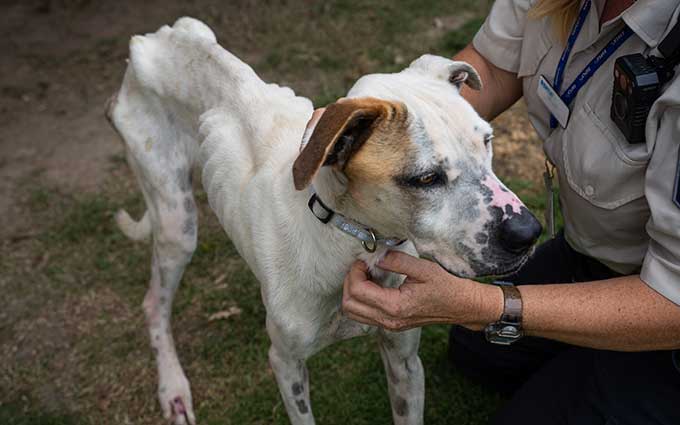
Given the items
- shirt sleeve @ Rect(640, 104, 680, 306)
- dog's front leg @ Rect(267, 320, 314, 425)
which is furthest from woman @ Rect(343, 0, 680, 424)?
dog's front leg @ Rect(267, 320, 314, 425)

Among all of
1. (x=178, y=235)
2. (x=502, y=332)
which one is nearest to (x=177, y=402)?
(x=178, y=235)

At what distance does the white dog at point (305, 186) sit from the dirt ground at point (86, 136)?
1.93ft

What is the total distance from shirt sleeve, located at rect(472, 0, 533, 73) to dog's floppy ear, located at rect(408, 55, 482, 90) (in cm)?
49

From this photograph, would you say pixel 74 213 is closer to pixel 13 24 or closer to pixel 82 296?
pixel 82 296

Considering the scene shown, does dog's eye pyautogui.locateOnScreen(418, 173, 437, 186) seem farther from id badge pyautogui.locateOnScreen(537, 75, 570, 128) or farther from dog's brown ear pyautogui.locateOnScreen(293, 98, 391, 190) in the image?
id badge pyautogui.locateOnScreen(537, 75, 570, 128)

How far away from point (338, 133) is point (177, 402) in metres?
2.04

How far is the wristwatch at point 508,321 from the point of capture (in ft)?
6.88

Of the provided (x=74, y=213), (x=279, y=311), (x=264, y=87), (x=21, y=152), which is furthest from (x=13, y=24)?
(x=279, y=311)

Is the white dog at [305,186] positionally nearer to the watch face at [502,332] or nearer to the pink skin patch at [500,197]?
the pink skin patch at [500,197]

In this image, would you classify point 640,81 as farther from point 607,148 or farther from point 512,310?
point 512,310

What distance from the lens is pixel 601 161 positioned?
2.14m

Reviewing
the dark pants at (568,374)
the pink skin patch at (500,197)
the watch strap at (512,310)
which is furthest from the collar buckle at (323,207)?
the dark pants at (568,374)

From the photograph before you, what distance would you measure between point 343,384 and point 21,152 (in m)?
3.04

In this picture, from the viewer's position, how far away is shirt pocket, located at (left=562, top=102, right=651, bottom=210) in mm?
2057
